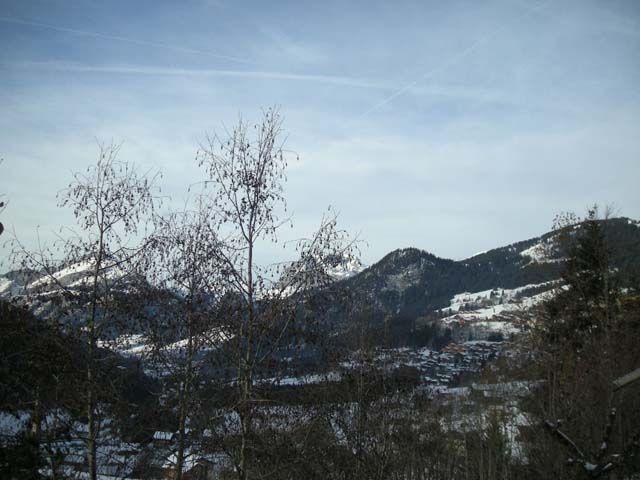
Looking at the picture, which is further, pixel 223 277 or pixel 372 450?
pixel 372 450

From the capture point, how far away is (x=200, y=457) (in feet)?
26.0

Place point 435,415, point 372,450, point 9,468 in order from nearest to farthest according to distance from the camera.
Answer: point 9,468, point 372,450, point 435,415

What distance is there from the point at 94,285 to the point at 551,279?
19336 mm

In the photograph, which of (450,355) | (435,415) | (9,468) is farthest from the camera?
(450,355)

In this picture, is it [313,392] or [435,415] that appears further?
[435,415]

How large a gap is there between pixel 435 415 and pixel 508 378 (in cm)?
645

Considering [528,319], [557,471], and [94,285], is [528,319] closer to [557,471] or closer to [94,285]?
[557,471]

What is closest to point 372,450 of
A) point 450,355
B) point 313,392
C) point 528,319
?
point 313,392

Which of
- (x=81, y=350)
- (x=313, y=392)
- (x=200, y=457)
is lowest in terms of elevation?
(x=200, y=457)

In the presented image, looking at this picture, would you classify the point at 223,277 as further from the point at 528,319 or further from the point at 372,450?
the point at 528,319

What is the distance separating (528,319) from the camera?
20234mm

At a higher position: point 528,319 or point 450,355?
point 528,319

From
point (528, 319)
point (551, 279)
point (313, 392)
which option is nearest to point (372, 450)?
point (313, 392)

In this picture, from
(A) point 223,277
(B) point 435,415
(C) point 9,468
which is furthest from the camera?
(B) point 435,415
